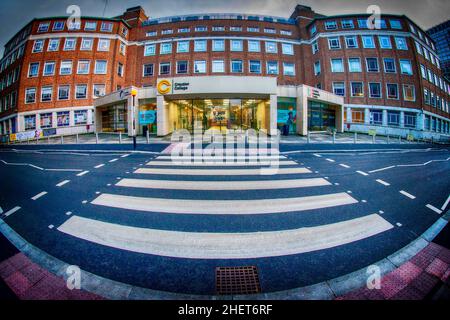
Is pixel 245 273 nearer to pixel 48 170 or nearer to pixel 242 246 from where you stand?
pixel 242 246

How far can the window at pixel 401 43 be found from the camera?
→ 27.3m

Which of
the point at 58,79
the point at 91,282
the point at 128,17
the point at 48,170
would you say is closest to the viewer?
the point at 91,282

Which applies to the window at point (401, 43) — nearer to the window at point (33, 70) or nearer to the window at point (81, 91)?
the window at point (81, 91)

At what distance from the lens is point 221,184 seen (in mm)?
5246

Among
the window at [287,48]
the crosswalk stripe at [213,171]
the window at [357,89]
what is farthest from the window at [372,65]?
the crosswalk stripe at [213,171]

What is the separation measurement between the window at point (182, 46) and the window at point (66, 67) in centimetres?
1626

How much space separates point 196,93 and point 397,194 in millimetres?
16898

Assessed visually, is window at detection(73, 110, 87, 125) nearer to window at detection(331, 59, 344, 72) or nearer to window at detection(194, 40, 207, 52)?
window at detection(194, 40, 207, 52)

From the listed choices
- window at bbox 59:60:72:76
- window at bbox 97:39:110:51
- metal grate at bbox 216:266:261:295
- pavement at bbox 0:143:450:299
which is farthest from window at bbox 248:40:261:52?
metal grate at bbox 216:266:261:295

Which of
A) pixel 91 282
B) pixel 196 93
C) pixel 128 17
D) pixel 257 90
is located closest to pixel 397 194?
pixel 91 282

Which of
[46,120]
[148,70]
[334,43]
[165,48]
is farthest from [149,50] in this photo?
[334,43]

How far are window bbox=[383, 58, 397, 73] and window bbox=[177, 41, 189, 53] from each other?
30.8m

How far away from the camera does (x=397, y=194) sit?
4.73m
